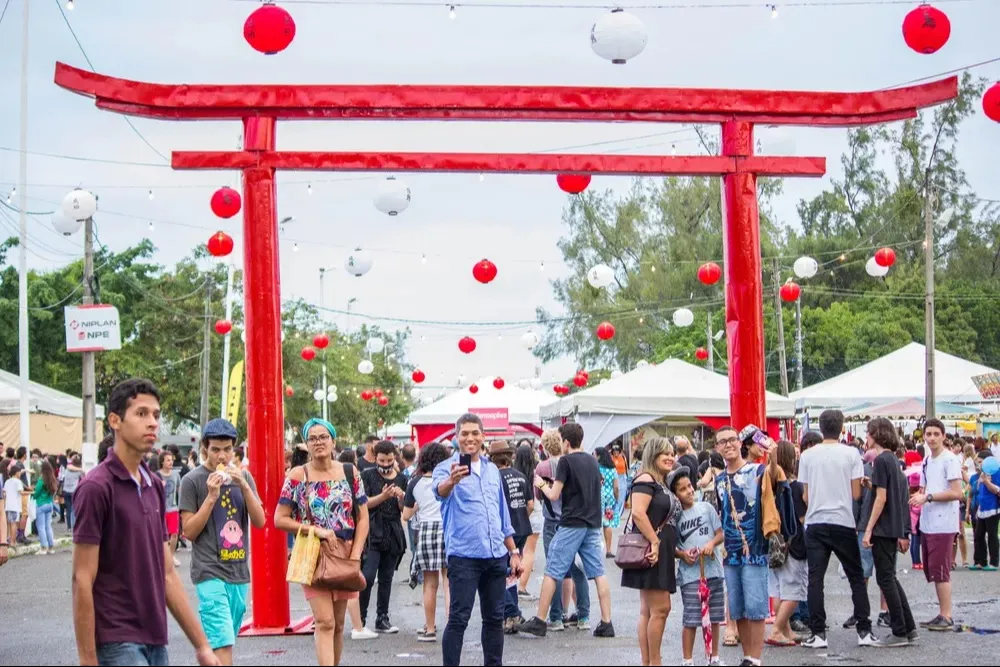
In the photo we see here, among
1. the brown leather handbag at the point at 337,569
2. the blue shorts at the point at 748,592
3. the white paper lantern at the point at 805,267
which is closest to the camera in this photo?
the brown leather handbag at the point at 337,569

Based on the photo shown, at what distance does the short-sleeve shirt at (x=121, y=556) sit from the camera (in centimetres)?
→ 489

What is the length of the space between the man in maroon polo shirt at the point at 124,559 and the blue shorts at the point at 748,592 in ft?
16.5

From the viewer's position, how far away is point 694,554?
8945 millimetres

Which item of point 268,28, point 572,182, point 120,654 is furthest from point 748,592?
point 268,28

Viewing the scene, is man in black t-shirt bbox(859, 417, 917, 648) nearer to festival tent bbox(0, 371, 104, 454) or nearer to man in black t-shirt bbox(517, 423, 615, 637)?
man in black t-shirt bbox(517, 423, 615, 637)

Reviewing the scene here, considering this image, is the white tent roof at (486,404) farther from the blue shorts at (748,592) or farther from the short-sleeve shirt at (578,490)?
the blue shorts at (748,592)

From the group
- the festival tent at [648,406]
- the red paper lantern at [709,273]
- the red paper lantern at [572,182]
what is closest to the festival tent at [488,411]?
the festival tent at [648,406]

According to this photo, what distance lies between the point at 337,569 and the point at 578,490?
147 inches

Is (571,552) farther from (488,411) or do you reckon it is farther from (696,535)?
(488,411)

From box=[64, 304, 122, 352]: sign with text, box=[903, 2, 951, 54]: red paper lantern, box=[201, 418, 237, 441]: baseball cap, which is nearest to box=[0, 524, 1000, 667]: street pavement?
box=[201, 418, 237, 441]: baseball cap

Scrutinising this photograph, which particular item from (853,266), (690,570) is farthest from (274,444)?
(853,266)

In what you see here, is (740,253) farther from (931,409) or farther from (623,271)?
(623,271)

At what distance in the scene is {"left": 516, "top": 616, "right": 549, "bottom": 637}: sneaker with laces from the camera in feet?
37.5

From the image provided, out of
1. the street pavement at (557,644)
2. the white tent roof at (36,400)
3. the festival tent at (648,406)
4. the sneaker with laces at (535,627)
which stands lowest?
the street pavement at (557,644)
